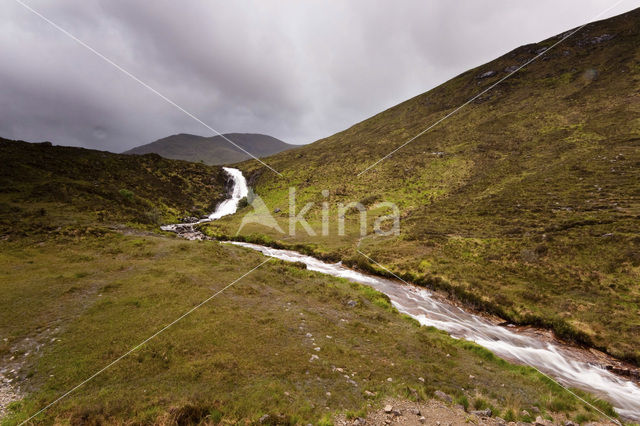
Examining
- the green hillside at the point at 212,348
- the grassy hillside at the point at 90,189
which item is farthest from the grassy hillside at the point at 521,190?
the grassy hillside at the point at 90,189

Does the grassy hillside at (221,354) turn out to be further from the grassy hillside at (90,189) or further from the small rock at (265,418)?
the grassy hillside at (90,189)

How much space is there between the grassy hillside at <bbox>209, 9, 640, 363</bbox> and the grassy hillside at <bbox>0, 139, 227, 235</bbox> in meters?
19.4

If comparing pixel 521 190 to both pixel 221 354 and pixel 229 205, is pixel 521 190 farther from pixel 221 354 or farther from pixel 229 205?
pixel 229 205

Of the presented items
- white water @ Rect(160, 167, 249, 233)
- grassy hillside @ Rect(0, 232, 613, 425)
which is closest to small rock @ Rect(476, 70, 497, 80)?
white water @ Rect(160, 167, 249, 233)

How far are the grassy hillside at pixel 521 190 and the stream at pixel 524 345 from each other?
1.61m

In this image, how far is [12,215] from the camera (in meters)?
37.6

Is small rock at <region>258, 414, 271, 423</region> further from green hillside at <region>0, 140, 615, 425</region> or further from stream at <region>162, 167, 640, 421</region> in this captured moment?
stream at <region>162, 167, 640, 421</region>

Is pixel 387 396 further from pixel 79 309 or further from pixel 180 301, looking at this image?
pixel 79 309

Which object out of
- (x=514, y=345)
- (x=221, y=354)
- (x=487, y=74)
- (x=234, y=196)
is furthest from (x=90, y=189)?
(x=487, y=74)

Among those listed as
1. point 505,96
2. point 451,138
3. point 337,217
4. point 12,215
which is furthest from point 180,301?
point 505,96

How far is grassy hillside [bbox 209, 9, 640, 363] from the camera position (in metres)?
26.6

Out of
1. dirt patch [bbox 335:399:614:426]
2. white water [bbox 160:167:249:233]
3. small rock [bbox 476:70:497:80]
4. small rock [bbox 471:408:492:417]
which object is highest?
small rock [bbox 476:70:497:80]

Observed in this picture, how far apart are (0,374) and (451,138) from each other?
108258mm

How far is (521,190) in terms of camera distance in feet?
179
